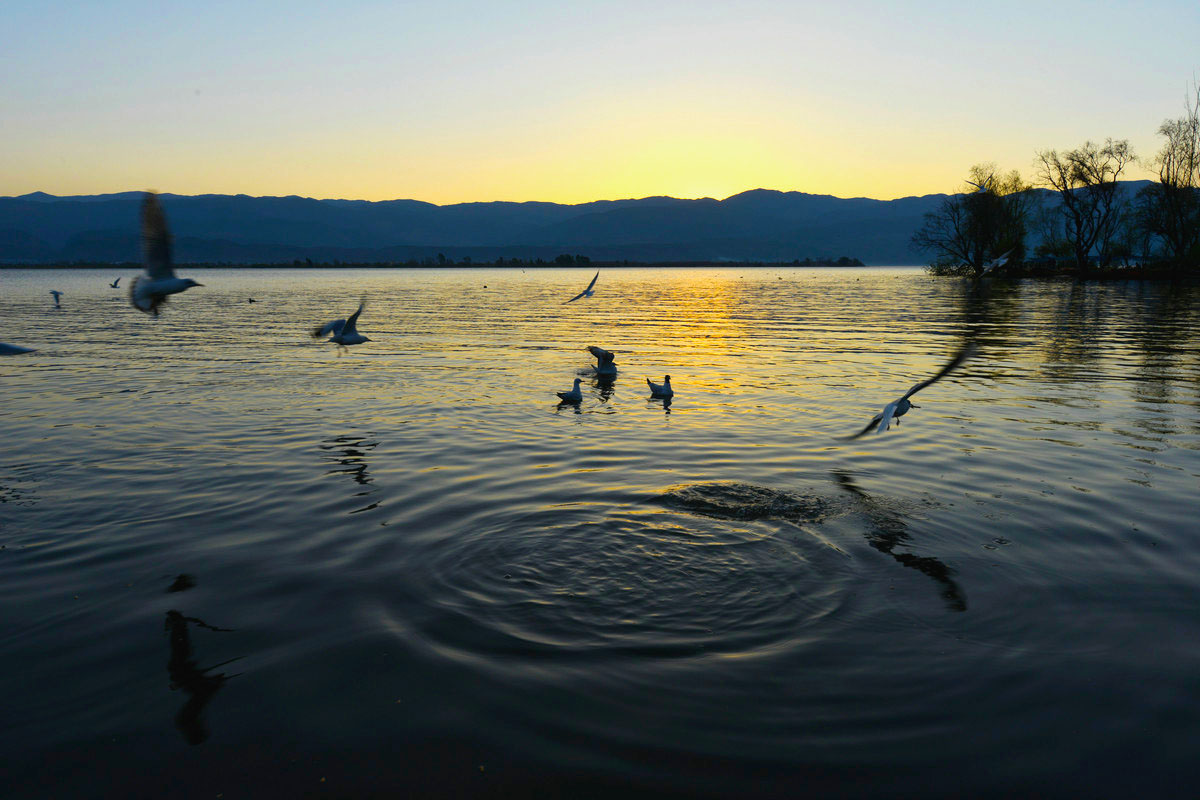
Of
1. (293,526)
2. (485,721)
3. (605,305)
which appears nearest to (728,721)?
(485,721)

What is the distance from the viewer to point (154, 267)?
10047 millimetres

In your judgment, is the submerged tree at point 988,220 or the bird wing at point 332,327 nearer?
the bird wing at point 332,327

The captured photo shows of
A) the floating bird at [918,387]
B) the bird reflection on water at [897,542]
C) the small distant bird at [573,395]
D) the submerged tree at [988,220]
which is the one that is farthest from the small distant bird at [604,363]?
the submerged tree at [988,220]

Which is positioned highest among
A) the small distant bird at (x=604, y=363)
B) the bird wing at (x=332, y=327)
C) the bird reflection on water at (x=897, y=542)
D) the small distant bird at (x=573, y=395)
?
the bird wing at (x=332, y=327)

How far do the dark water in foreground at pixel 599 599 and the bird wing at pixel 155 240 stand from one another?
303 cm

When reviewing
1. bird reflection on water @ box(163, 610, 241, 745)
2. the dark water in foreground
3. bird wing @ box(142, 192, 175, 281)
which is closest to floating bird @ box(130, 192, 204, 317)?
bird wing @ box(142, 192, 175, 281)

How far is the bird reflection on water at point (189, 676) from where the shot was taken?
5.20 meters

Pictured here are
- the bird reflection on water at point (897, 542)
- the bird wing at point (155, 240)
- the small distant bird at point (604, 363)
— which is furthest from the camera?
the small distant bird at point (604, 363)

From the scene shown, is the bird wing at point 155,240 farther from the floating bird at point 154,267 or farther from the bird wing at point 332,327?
the bird wing at point 332,327

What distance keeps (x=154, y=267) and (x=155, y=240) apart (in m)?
0.41

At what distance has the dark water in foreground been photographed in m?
4.85

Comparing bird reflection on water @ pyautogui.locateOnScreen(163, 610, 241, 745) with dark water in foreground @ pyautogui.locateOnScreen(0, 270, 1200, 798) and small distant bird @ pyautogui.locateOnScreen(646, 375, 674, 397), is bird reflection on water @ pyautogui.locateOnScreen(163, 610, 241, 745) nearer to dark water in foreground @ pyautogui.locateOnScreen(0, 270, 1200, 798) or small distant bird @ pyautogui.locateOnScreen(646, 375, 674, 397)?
dark water in foreground @ pyautogui.locateOnScreen(0, 270, 1200, 798)

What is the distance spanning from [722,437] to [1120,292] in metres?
64.3

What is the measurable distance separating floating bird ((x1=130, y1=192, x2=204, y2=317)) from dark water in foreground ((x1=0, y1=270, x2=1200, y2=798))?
8.76ft
